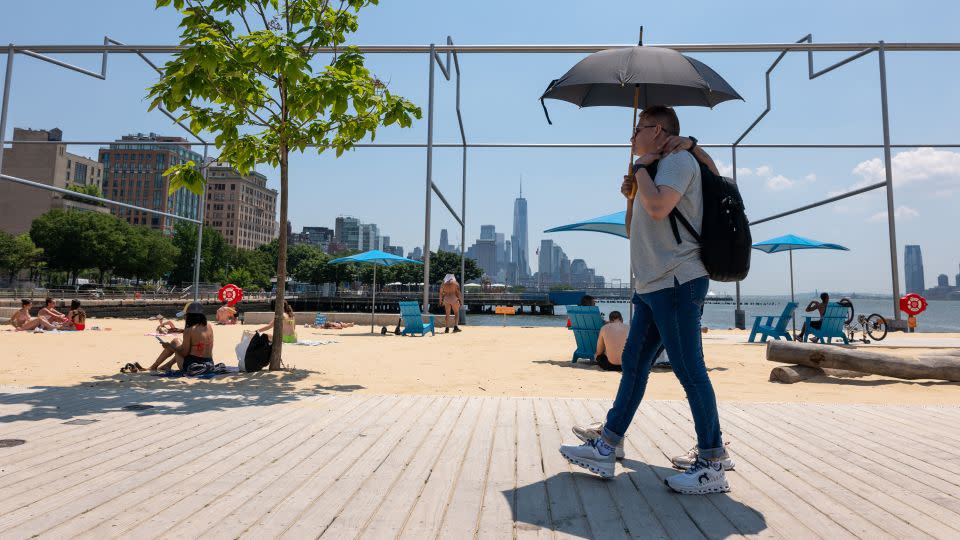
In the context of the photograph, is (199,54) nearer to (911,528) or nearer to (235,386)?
(235,386)

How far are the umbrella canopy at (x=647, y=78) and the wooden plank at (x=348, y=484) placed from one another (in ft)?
6.82

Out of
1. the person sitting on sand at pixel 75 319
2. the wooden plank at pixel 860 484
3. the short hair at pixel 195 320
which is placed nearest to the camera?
the wooden plank at pixel 860 484

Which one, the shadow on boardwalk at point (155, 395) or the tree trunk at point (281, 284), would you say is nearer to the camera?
the shadow on boardwalk at point (155, 395)

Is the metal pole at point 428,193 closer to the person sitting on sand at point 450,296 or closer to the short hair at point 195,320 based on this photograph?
the person sitting on sand at point 450,296

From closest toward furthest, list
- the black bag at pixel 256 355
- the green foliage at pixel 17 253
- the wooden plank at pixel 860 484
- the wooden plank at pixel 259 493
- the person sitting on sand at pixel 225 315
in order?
the wooden plank at pixel 259 493, the wooden plank at pixel 860 484, the black bag at pixel 256 355, the person sitting on sand at pixel 225 315, the green foliage at pixel 17 253

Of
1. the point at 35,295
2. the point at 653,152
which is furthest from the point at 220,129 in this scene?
the point at 35,295

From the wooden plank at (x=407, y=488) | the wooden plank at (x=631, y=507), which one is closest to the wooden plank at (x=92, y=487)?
the wooden plank at (x=407, y=488)

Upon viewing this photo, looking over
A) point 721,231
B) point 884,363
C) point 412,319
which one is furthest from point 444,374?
point 412,319

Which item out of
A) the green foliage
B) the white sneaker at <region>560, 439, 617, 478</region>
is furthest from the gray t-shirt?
the green foliage

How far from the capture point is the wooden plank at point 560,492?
1.82m

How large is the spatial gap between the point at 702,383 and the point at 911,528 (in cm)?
80

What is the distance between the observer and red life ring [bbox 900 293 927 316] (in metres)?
14.0

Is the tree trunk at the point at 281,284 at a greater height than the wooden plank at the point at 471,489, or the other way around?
the tree trunk at the point at 281,284

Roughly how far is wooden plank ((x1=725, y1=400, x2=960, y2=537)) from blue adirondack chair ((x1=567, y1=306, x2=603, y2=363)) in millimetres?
3897
